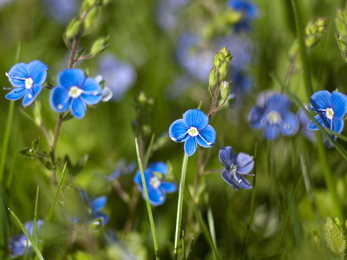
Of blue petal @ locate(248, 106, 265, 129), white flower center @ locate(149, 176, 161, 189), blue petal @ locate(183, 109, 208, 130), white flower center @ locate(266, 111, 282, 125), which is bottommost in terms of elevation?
white flower center @ locate(149, 176, 161, 189)

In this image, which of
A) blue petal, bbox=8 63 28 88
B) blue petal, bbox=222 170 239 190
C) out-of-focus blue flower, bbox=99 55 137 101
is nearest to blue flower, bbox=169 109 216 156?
blue petal, bbox=222 170 239 190

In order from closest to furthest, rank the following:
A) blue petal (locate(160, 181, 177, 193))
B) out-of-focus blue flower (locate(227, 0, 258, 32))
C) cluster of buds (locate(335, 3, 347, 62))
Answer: cluster of buds (locate(335, 3, 347, 62)), blue petal (locate(160, 181, 177, 193)), out-of-focus blue flower (locate(227, 0, 258, 32))

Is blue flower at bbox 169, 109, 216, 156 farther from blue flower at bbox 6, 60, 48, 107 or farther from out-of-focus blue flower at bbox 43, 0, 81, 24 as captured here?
out-of-focus blue flower at bbox 43, 0, 81, 24

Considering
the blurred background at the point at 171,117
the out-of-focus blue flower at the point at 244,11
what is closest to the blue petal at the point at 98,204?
the blurred background at the point at 171,117

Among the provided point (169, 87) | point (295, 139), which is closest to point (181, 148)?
point (169, 87)

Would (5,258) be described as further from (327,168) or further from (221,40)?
(221,40)

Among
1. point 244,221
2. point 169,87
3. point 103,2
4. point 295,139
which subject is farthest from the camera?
point 169,87

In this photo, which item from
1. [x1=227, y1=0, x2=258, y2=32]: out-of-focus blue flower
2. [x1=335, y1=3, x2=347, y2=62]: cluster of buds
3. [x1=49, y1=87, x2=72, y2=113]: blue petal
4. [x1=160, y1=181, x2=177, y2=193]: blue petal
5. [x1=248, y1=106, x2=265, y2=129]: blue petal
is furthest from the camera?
[x1=227, y1=0, x2=258, y2=32]: out-of-focus blue flower
